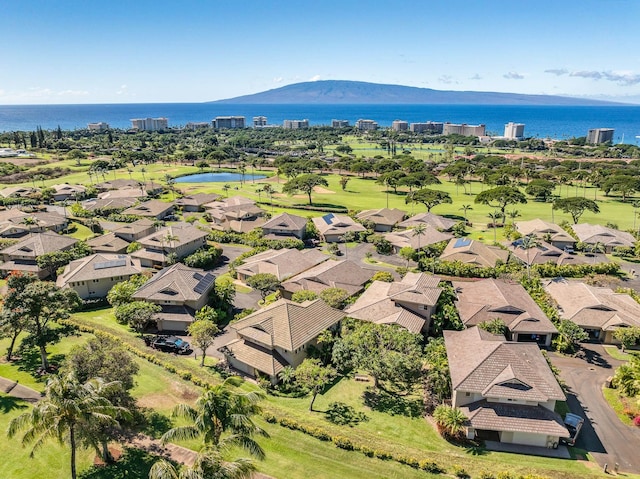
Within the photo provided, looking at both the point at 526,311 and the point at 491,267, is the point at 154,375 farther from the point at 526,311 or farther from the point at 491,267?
the point at 491,267

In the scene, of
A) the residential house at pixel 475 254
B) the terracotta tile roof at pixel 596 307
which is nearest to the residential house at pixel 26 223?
the residential house at pixel 475 254

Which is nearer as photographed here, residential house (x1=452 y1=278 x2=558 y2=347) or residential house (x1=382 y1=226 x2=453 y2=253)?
residential house (x1=452 y1=278 x2=558 y2=347)

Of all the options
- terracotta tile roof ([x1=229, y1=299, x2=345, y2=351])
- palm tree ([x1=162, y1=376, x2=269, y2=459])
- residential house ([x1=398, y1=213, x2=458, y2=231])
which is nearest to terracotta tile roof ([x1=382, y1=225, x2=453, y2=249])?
residential house ([x1=398, y1=213, x2=458, y2=231])

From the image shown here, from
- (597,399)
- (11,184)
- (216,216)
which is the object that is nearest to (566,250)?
(597,399)

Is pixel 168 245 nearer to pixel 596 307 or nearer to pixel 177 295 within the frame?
pixel 177 295

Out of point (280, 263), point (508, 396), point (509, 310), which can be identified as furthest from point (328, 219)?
point (508, 396)

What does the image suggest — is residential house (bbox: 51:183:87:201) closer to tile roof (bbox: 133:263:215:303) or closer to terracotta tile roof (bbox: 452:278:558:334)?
tile roof (bbox: 133:263:215:303)
